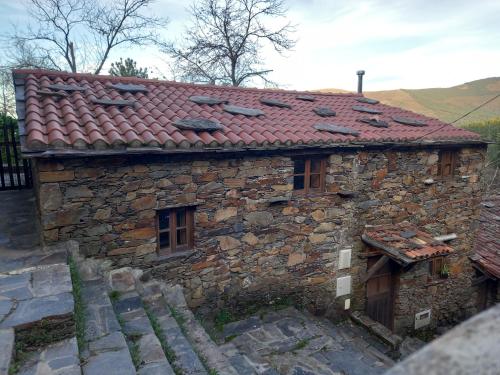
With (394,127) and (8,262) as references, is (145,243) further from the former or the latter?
(394,127)

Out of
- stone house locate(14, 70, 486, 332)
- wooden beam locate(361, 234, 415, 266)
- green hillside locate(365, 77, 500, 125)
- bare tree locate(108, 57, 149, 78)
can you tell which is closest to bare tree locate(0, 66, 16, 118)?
bare tree locate(108, 57, 149, 78)

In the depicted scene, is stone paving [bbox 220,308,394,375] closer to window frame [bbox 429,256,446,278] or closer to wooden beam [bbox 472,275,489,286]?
window frame [bbox 429,256,446,278]

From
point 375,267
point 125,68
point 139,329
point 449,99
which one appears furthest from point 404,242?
point 449,99

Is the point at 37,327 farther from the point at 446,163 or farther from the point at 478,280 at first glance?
the point at 478,280

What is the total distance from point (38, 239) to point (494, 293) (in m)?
9.86

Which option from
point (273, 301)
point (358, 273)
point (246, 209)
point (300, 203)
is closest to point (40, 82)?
point (246, 209)

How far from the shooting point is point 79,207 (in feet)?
12.7

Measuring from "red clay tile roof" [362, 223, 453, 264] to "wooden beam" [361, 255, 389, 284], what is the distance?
0.91 ft

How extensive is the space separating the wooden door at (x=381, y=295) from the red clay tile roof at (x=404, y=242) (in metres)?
0.60

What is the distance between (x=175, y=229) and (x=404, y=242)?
4.00m

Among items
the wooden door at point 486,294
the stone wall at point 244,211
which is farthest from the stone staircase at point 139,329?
the wooden door at point 486,294

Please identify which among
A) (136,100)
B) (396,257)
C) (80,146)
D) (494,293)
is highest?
(136,100)

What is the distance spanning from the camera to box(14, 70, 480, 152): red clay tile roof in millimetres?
3842

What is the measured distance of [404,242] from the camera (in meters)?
5.96
